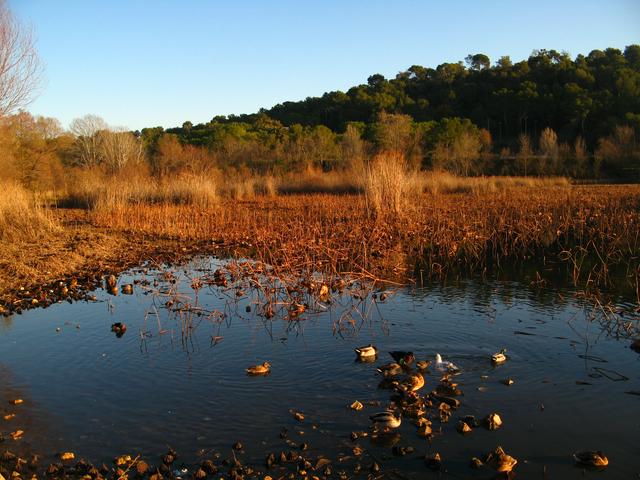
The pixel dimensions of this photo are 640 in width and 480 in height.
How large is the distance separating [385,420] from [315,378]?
3.59 ft

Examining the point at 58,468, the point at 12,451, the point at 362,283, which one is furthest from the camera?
the point at 362,283

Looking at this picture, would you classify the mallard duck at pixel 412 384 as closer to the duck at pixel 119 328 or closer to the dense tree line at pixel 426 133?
the duck at pixel 119 328

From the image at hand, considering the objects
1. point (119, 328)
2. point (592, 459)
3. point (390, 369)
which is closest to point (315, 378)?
point (390, 369)

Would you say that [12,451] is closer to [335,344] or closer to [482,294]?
[335,344]

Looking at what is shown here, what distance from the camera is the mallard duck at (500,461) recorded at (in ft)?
11.3

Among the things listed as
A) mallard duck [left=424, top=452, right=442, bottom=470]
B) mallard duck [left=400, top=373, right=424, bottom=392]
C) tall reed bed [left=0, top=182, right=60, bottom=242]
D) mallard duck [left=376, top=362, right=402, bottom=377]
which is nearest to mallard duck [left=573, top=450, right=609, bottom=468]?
mallard duck [left=424, top=452, right=442, bottom=470]

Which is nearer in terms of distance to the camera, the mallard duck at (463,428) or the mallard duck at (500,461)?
the mallard duck at (500,461)

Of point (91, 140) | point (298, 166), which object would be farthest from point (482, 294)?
point (91, 140)

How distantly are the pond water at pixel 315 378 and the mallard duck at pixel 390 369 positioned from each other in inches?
3.3

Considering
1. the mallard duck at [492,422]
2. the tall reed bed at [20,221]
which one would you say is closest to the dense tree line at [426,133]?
the tall reed bed at [20,221]

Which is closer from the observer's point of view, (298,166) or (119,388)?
(119,388)

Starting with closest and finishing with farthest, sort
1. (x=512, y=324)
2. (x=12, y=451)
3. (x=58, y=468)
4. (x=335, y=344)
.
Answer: (x=58, y=468) < (x=12, y=451) < (x=335, y=344) < (x=512, y=324)

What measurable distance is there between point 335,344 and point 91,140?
139ft

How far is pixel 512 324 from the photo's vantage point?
644cm
